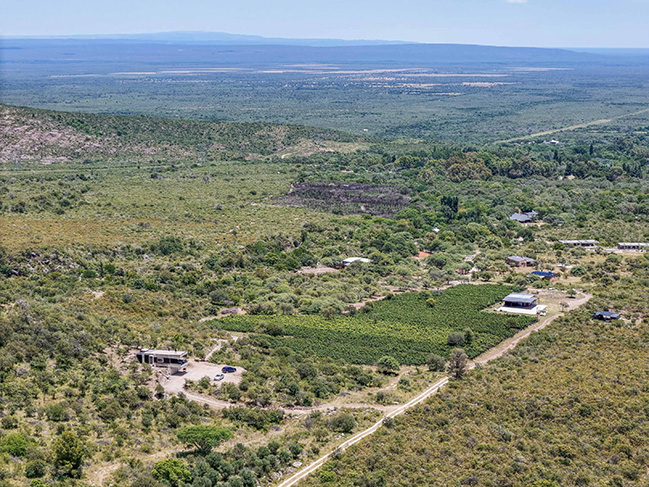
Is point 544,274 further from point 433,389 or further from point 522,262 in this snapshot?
point 433,389

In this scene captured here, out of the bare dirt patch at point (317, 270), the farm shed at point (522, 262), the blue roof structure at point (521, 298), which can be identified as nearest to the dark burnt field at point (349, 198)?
the bare dirt patch at point (317, 270)

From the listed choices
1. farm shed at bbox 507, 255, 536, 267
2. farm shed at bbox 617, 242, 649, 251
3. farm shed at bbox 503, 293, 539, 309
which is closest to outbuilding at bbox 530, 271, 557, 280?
farm shed at bbox 507, 255, 536, 267

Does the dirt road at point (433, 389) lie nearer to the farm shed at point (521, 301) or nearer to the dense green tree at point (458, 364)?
the dense green tree at point (458, 364)

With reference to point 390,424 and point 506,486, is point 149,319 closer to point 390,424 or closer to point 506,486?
point 390,424

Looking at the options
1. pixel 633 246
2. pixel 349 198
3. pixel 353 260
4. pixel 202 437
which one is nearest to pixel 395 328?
pixel 353 260

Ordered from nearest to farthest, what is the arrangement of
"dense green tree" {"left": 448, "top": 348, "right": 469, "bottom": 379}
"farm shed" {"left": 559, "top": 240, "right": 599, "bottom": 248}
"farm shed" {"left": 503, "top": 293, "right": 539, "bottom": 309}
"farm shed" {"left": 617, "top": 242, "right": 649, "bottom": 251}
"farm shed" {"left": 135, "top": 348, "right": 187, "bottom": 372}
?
"farm shed" {"left": 135, "top": 348, "right": 187, "bottom": 372} → "dense green tree" {"left": 448, "top": 348, "right": 469, "bottom": 379} → "farm shed" {"left": 503, "top": 293, "right": 539, "bottom": 309} → "farm shed" {"left": 617, "top": 242, "right": 649, "bottom": 251} → "farm shed" {"left": 559, "top": 240, "right": 599, "bottom": 248}

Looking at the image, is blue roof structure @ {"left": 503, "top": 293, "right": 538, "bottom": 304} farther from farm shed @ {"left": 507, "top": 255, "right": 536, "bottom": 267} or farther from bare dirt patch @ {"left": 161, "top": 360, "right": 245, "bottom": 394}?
bare dirt patch @ {"left": 161, "top": 360, "right": 245, "bottom": 394}

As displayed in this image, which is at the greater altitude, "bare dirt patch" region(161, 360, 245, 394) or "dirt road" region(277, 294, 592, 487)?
"bare dirt patch" region(161, 360, 245, 394)
